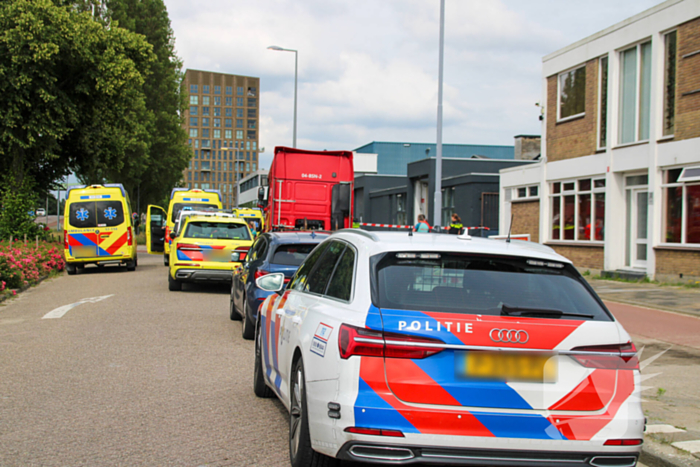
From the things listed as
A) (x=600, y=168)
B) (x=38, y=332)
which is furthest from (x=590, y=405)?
(x=600, y=168)

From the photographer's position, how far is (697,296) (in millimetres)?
14422

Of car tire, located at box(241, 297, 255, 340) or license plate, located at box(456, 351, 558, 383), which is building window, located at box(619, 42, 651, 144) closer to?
car tire, located at box(241, 297, 255, 340)

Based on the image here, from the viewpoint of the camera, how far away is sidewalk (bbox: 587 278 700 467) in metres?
4.55

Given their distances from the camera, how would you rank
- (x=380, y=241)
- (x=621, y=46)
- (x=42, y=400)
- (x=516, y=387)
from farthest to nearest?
(x=621, y=46) → (x=42, y=400) → (x=380, y=241) → (x=516, y=387)

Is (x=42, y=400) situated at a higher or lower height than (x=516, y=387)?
lower

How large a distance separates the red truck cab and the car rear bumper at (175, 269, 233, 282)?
14.9 feet

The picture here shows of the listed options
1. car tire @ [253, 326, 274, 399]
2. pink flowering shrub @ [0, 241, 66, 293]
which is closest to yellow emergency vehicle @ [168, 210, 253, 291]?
pink flowering shrub @ [0, 241, 66, 293]

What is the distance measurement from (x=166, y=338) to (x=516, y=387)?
6896mm

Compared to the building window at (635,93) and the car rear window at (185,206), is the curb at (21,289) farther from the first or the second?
the building window at (635,93)

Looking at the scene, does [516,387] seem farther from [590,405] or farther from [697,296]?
[697,296]

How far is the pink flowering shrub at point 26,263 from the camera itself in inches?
619

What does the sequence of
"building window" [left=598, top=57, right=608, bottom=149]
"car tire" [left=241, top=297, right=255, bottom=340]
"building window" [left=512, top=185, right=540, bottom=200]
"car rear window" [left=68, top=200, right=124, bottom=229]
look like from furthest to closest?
"building window" [left=512, top=185, right=540, bottom=200], "car rear window" [left=68, top=200, right=124, bottom=229], "building window" [left=598, top=57, right=608, bottom=149], "car tire" [left=241, top=297, right=255, bottom=340]

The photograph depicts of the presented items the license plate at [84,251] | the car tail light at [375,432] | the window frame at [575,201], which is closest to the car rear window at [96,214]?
the license plate at [84,251]

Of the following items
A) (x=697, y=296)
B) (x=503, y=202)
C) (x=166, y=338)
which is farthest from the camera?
(x=503, y=202)
